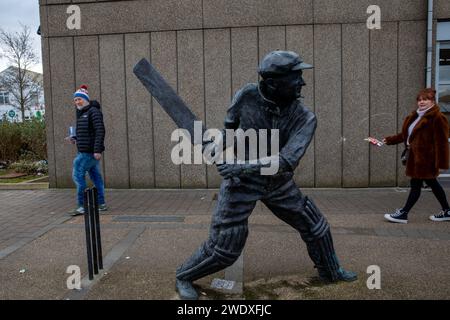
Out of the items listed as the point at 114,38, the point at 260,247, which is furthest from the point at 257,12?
the point at 260,247

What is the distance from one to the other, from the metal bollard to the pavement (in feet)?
0.38

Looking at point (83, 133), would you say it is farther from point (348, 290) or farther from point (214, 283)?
point (348, 290)

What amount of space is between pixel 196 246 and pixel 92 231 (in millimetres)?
1324

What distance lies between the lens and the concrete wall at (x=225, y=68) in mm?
7938

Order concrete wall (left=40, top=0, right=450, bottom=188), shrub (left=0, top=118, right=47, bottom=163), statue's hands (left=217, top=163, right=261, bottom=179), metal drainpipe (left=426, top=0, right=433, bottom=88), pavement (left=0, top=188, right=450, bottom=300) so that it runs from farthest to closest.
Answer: shrub (left=0, top=118, right=47, bottom=163)
concrete wall (left=40, top=0, right=450, bottom=188)
metal drainpipe (left=426, top=0, right=433, bottom=88)
pavement (left=0, top=188, right=450, bottom=300)
statue's hands (left=217, top=163, right=261, bottom=179)

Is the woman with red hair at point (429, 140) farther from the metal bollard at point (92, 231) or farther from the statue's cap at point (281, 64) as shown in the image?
the metal bollard at point (92, 231)

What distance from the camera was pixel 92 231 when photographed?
12.2ft

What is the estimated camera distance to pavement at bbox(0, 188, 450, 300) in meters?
3.36

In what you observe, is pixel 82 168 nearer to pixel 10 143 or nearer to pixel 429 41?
pixel 429 41

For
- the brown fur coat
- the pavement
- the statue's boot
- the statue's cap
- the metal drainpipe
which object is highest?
the metal drainpipe

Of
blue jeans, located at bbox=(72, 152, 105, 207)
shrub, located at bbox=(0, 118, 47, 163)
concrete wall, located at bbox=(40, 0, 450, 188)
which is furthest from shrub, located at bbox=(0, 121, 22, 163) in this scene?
blue jeans, located at bbox=(72, 152, 105, 207)

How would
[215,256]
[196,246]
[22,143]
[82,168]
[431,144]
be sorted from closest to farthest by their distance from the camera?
[215,256], [196,246], [431,144], [82,168], [22,143]

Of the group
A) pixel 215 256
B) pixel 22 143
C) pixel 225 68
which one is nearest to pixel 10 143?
pixel 22 143

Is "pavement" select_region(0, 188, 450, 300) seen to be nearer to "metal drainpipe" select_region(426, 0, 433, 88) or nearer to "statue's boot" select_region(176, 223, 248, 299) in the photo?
"statue's boot" select_region(176, 223, 248, 299)
